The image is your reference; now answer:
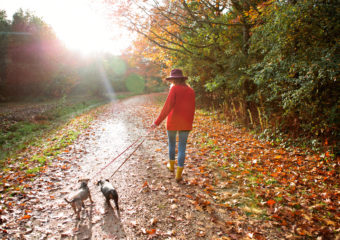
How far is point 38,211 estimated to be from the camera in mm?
3646

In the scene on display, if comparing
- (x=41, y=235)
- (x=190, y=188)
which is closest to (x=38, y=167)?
(x=41, y=235)

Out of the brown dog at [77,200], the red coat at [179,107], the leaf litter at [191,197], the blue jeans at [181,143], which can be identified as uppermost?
the red coat at [179,107]

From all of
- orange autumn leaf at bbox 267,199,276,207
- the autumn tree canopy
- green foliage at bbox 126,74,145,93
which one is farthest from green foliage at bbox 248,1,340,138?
green foliage at bbox 126,74,145,93

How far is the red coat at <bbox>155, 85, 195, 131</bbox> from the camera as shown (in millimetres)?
4105

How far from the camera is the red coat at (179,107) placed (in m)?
4.11

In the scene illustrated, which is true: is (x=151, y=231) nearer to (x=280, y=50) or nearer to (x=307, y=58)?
(x=307, y=58)

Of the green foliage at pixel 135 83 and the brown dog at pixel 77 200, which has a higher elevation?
the green foliage at pixel 135 83

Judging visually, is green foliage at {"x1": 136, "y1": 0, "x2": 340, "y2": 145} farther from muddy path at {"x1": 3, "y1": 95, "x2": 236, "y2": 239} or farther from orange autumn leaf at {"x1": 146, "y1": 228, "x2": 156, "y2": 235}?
orange autumn leaf at {"x1": 146, "y1": 228, "x2": 156, "y2": 235}

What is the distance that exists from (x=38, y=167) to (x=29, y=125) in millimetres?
7977

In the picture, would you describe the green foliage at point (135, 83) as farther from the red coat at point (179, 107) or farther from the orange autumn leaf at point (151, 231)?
the orange autumn leaf at point (151, 231)

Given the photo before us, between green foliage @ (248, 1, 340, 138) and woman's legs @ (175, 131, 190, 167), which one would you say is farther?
green foliage @ (248, 1, 340, 138)

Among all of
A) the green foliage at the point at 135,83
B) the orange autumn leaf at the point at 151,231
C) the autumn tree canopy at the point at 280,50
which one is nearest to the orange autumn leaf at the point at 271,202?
the orange autumn leaf at the point at 151,231

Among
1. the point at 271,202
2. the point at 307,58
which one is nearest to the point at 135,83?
the point at 307,58

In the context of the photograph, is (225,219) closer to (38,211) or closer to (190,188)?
(190,188)
